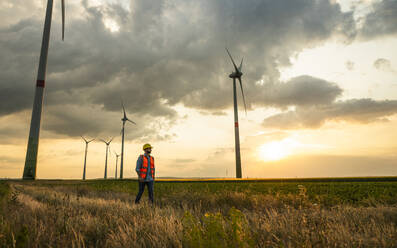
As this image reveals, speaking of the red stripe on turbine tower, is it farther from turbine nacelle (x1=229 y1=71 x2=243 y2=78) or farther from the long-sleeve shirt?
turbine nacelle (x1=229 y1=71 x2=243 y2=78)

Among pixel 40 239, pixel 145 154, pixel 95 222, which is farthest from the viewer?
pixel 145 154

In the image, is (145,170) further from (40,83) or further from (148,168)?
(40,83)

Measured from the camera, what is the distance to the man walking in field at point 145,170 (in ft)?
40.3

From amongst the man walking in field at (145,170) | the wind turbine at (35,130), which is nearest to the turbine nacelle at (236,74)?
the wind turbine at (35,130)

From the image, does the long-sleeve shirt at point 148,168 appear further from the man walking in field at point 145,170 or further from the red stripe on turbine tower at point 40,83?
the red stripe on turbine tower at point 40,83

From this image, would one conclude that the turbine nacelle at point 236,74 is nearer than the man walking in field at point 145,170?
No

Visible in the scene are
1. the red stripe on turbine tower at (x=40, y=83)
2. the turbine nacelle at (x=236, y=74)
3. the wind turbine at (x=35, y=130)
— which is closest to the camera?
the wind turbine at (x=35, y=130)

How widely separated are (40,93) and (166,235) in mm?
43169

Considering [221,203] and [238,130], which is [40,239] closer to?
[221,203]

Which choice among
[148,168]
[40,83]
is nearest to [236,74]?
[40,83]

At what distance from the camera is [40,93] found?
39969mm

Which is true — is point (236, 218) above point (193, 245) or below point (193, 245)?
above

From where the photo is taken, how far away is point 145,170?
12.4 m

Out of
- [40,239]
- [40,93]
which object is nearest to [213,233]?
[40,239]
